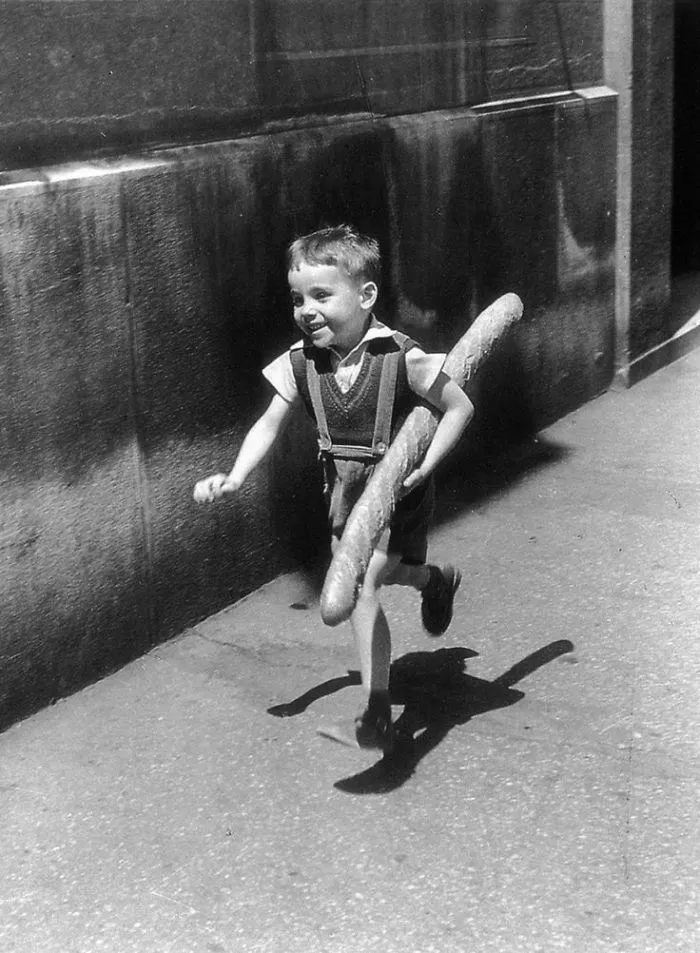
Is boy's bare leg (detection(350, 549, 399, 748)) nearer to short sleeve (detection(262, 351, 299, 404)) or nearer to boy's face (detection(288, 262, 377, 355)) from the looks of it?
short sleeve (detection(262, 351, 299, 404))

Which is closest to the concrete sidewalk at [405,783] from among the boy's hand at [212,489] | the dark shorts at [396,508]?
the dark shorts at [396,508]

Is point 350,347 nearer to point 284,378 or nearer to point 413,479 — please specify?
point 284,378

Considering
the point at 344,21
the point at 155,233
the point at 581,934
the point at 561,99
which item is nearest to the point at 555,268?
the point at 561,99

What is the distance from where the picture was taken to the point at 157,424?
14.7 ft

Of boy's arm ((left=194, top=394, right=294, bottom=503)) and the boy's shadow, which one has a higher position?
boy's arm ((left=194, top=394, right=294, bottom=503))

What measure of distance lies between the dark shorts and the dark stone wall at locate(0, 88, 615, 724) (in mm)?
746

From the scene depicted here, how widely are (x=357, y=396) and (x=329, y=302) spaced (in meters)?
0.25

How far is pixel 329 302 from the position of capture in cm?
373

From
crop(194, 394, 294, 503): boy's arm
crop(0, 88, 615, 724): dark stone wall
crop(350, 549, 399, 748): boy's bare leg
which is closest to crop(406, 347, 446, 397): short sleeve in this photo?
crop(194, 394, 294, 503): boy's arm

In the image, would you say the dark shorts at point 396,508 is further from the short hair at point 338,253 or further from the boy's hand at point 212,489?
the short hair at point 338,253

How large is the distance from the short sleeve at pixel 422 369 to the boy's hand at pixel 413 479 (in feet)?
0.70

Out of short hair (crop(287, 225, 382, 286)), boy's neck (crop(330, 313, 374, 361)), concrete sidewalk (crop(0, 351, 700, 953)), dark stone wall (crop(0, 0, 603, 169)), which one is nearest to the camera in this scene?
concrete sidewalk (crop(0, 351, 700, 953))

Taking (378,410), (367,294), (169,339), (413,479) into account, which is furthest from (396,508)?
(169,339)

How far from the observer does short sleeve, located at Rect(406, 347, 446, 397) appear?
3.78 metres
